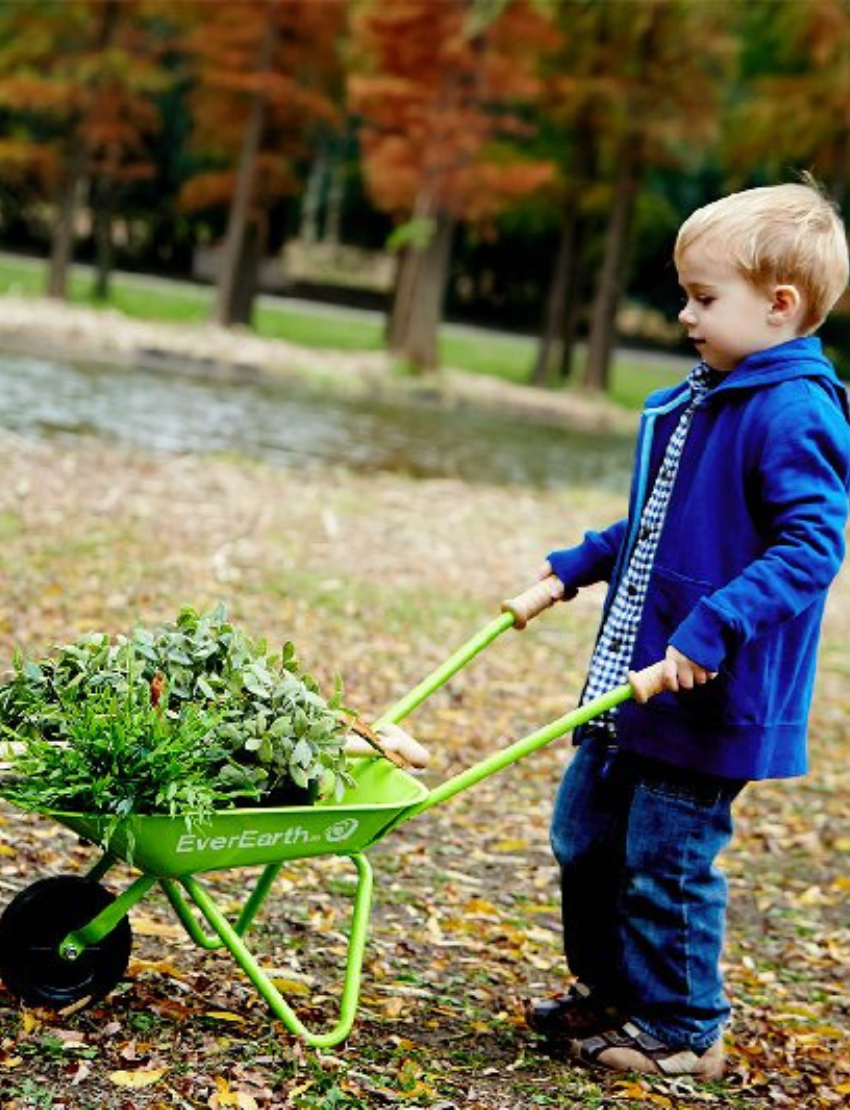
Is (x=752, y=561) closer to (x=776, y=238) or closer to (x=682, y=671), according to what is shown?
(x=682, y=671)

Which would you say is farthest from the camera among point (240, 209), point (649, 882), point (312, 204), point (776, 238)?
point (312, 204)

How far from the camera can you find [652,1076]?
12.5ft

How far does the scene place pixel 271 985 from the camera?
138 inches

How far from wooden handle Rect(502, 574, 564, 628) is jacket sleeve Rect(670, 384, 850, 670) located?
1.79 ft

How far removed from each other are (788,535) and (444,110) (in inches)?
875

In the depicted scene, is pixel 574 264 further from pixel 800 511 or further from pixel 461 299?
pixel 800 511

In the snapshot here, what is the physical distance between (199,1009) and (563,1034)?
2.77ft

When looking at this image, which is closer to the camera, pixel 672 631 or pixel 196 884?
pixel 196 884

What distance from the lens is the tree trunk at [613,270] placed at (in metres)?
27.8

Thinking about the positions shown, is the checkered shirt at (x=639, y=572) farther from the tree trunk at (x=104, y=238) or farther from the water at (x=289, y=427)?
the tree trunk at (x=104, y=238)

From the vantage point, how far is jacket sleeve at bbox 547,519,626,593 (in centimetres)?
401

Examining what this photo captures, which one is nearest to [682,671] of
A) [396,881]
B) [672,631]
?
[672,631]

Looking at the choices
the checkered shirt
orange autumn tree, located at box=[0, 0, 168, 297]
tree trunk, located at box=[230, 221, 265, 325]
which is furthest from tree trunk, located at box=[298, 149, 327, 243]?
the checkered shirt

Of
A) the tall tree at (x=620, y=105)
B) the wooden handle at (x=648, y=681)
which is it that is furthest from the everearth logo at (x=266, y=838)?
the tall tree at (x=620, y=105)
